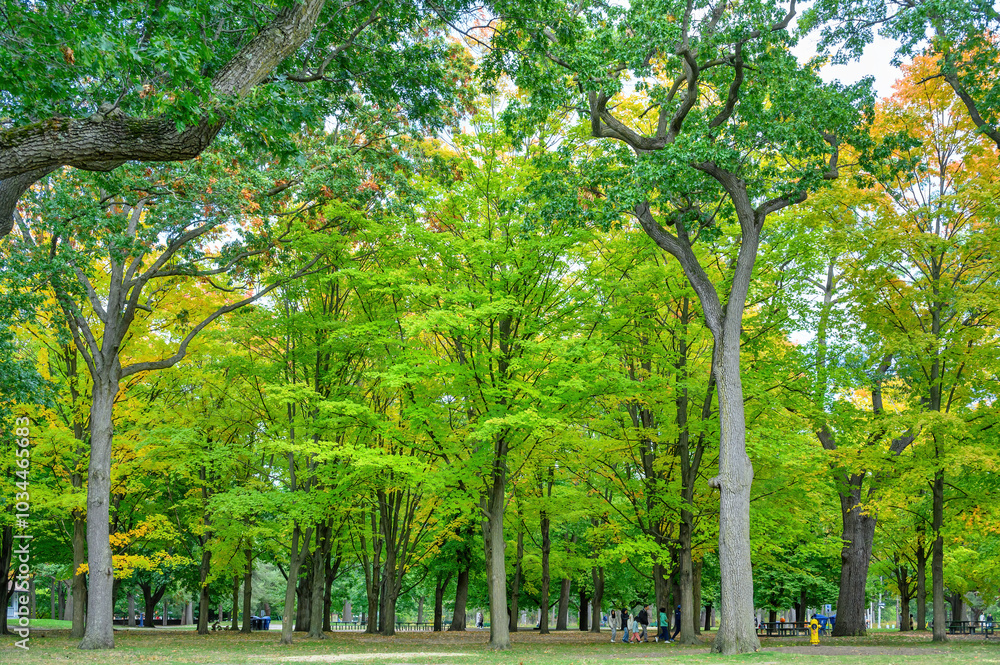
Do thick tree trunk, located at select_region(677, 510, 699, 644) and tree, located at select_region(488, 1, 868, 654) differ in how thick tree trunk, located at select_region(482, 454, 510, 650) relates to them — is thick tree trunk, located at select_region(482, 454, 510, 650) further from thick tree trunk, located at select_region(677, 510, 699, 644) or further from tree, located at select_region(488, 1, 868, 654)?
tree, located at select_region(488, 1, 868, 654)

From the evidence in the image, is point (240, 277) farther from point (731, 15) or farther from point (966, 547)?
point (966, 547)

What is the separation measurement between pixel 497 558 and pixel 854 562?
45.3 ft

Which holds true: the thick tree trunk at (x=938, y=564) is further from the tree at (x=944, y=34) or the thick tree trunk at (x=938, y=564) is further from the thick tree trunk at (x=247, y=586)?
the thick tree trunk at (x=247, y=586)

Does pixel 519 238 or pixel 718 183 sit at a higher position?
pixel 718 183

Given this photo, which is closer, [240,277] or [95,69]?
[95,69]

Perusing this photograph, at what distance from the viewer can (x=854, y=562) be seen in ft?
80.9

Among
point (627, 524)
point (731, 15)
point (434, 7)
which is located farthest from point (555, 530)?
point (434, 7)

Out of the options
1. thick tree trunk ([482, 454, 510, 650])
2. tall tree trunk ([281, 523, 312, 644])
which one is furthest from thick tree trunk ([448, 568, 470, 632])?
thick tree trunk ([482, 454, 510, 650])

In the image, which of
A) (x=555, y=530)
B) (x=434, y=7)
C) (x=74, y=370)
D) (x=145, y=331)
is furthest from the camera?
(x=555, y=530)

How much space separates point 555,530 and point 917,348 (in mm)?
22816

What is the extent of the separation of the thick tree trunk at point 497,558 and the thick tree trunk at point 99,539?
347 inches

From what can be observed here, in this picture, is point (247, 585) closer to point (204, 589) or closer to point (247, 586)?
point (247, 586)

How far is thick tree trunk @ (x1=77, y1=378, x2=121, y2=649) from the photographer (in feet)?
55.2

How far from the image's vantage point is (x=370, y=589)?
31062 mm
